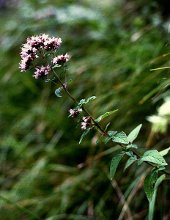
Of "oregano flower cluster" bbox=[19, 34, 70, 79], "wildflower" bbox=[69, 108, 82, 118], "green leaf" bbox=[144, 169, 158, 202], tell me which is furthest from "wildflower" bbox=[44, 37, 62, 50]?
"green leaf" bbox=[144, 169, 158, 202]

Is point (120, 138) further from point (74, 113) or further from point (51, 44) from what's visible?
point (51, 44)

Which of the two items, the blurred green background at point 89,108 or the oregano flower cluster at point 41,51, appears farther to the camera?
the blurred green background at point 89,108

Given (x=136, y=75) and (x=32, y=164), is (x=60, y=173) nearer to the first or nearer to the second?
(x=32, y=164)

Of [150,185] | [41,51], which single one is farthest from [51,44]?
[150,185]

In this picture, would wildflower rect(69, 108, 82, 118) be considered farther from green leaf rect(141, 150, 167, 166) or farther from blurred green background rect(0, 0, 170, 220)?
blurred green background rect(0, 0, 170, 220)

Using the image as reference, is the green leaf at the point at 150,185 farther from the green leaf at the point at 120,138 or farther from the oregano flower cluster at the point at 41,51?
the oregano flower cluster at the point at 41,51

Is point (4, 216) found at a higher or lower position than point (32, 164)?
lower

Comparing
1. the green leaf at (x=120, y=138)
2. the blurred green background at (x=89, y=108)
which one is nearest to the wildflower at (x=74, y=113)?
the green leaf at (x=120, y=138)

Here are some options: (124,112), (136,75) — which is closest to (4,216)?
(124,112)

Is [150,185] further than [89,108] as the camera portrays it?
No
